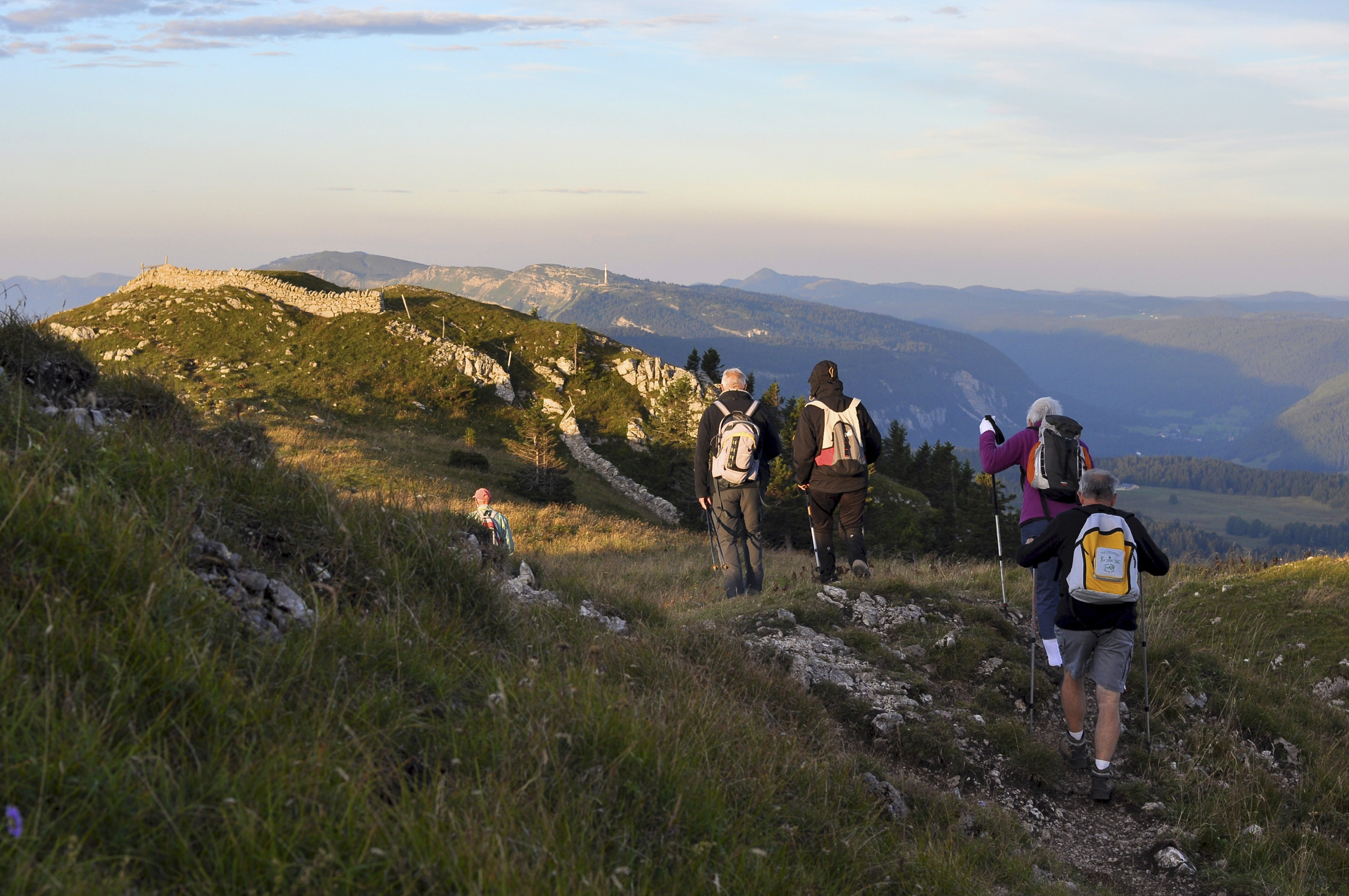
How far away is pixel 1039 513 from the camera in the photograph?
7.91m

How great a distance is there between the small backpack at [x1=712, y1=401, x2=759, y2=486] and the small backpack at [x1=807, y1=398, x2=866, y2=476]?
2.94 feet

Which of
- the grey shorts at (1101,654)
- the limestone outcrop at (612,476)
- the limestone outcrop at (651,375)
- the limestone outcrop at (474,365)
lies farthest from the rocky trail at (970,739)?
the limestone outcrop at (474,365)

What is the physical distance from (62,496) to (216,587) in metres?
0.76

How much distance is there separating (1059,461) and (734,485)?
3.74m

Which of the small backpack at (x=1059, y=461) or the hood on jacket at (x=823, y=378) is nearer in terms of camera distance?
the small backpack at (x=1059, y=461)

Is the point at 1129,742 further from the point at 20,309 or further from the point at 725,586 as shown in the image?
the point at 20,309

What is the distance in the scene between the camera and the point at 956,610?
913 cm

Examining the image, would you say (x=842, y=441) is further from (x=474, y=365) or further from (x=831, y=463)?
(x=474, y=365)

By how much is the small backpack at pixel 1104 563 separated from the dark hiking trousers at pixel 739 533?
4377 mm

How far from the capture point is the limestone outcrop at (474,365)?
156 ft

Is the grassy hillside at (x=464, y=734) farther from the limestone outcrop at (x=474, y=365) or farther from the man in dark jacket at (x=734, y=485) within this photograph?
the limestone outcrop at (x=474, y=365)

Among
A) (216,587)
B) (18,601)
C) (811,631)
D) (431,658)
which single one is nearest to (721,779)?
(431,658)

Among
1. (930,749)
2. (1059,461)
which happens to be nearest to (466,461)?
(1059,461)

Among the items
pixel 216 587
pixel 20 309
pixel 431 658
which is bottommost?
pixel 431 658
